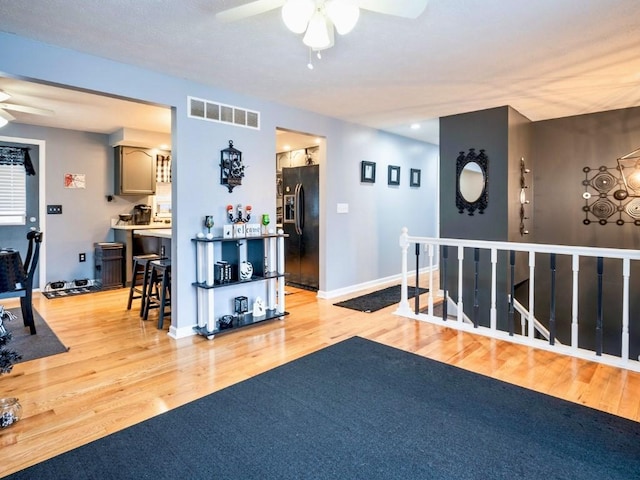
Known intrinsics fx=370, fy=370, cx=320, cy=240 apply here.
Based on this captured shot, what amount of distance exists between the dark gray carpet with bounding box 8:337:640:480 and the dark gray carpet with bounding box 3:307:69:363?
65.9 inches

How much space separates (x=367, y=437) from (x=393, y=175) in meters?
4.57

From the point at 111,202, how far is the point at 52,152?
1046 millimetres

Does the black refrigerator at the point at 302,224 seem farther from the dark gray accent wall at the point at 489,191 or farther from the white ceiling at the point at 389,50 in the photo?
the dark gray accent wall at the point at 489,191

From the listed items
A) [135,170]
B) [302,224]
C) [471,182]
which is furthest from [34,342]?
[471,182]

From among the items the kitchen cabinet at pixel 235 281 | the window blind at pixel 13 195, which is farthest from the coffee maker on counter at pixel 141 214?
the kitchen cabinet at pixel 235 281

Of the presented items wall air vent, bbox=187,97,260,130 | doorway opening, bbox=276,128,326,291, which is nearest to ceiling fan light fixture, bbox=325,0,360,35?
wall air vent, bbox=187,97,260,130

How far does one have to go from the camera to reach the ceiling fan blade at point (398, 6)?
169 cm

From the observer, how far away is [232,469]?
67.5 inches

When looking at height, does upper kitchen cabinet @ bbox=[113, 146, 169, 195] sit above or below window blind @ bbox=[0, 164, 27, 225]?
above

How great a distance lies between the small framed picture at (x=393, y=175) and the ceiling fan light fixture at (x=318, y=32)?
3943mm

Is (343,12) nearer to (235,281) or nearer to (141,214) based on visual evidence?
(235,281)

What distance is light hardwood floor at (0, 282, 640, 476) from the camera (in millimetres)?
2105

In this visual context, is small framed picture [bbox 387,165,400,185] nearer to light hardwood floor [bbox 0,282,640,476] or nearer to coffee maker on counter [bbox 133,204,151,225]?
light hardwood floor [bbox 0,282,640,476]

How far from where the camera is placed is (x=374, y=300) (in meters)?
4.89
